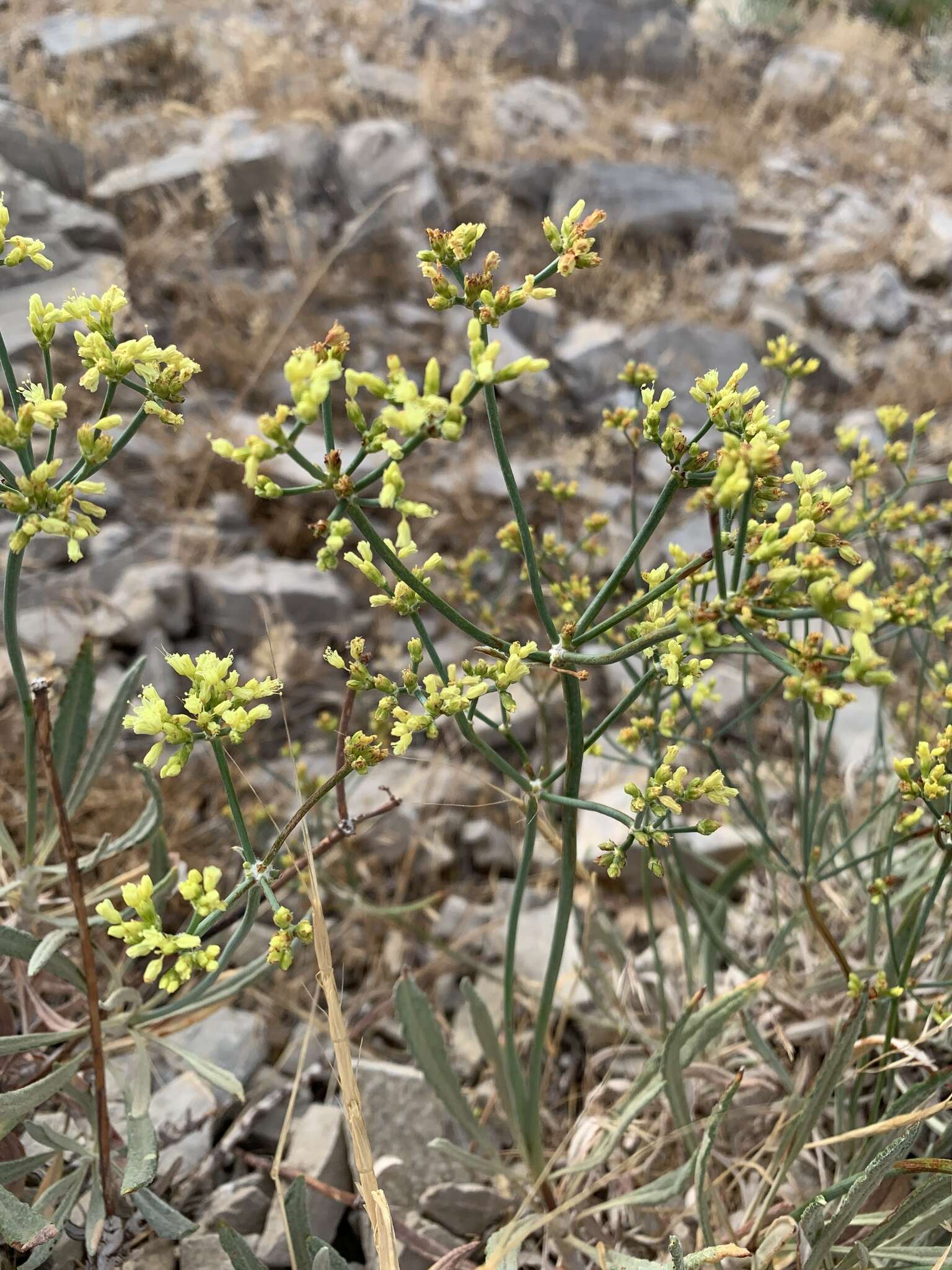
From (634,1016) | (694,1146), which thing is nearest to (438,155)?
(634,1016)

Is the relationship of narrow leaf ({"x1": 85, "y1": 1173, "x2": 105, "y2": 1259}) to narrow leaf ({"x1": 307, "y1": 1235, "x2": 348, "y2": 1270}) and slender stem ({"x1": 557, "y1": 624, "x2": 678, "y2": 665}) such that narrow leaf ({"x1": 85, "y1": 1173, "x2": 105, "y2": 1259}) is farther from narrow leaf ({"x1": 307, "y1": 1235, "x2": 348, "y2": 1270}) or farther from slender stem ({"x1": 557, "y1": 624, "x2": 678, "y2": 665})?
slender stem ({"x1": 557, "y1": 624, "x2": 678, "y2": 665})

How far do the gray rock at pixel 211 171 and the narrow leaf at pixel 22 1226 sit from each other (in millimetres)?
5196

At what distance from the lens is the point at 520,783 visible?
121 centimetres

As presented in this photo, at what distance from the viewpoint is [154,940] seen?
0.91 meters

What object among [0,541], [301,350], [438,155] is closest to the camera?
[301,350]

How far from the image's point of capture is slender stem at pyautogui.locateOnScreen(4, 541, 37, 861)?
3.71ft

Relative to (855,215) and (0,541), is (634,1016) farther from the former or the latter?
(855,215)

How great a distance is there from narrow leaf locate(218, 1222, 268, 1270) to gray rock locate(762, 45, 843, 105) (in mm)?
9824

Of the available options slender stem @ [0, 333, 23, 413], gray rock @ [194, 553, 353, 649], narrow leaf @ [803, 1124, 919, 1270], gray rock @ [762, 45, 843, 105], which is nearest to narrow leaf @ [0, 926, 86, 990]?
slender stem @ [0, 333, 23, 413]

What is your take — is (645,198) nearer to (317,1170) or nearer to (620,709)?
(620,709)

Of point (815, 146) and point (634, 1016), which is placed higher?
point (815, 146)

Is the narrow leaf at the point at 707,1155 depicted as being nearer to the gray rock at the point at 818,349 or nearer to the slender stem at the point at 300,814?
the slender stem at the point at 300,814

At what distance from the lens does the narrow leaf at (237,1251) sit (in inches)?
48.4

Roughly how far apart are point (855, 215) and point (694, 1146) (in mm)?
7375
